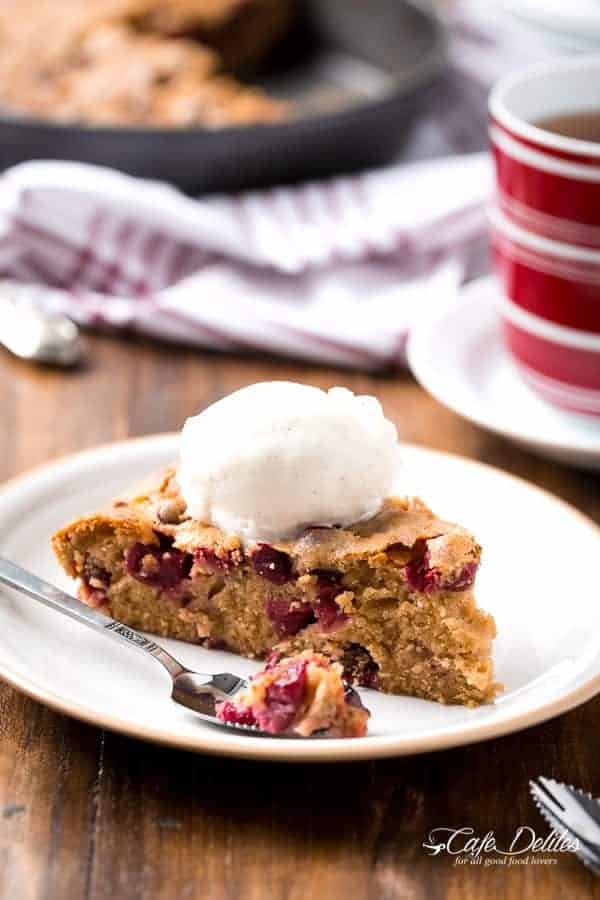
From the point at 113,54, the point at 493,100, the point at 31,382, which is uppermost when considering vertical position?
the point at 493,100

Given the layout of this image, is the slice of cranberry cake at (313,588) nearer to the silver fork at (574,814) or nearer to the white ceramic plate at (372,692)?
the white ceramic plate at (372,692)

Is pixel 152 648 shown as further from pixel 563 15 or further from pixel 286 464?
pixel 563 15

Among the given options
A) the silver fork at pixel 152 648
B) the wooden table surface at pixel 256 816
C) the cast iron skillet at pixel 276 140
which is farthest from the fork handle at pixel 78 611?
the cast iron skillet at pixel 276 140

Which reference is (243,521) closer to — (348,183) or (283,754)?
(283,754)

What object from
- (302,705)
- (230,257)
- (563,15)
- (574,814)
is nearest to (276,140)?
(230,257)

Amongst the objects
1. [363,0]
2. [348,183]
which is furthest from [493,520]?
[363,0]

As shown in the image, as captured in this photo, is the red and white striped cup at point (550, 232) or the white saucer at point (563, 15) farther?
the white saucer at point (563, 15)
